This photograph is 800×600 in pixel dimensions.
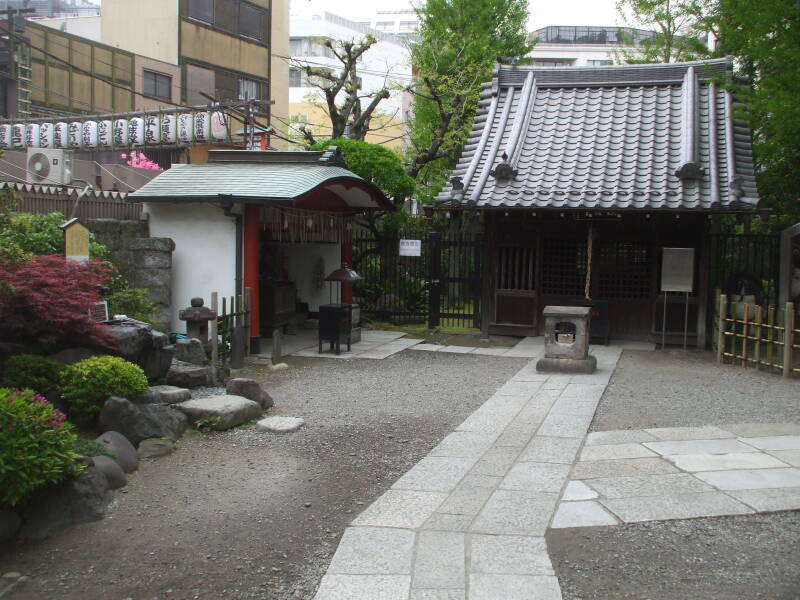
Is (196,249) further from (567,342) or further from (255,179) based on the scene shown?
(567,342)

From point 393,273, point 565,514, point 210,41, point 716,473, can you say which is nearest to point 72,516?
point 565,514

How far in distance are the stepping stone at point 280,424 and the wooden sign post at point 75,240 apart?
3068 mm

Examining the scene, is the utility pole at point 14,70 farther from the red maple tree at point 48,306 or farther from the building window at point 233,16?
the red maple tree at point 48,306

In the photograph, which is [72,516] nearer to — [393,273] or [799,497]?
[799,497]

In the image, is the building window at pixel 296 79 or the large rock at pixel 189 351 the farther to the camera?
the building window at pixel 296 79

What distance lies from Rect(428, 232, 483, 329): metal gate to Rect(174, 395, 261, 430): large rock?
29.7 ft

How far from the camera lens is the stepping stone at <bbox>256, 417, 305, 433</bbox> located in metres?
8.23

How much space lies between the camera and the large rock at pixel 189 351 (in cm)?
998

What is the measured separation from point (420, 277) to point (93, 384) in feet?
39.8

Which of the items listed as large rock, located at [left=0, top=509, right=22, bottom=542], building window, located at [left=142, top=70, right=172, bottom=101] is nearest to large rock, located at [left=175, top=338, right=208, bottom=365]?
large rock, located at [left=0, top=509, right=22, bottom=542]

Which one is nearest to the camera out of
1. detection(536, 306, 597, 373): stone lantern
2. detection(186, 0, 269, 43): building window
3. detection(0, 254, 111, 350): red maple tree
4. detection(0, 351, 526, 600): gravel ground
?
detection(0, 351, 526, 600): gravel ground

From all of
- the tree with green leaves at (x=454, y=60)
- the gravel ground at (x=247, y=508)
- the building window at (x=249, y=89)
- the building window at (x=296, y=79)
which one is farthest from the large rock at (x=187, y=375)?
the building window at (x=296, y=79)

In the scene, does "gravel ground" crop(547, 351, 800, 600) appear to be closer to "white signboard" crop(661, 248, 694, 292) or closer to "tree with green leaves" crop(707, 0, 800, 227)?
"tree with green leaves" crop(707, 0, 800, 227)

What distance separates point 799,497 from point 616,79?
13.5m
